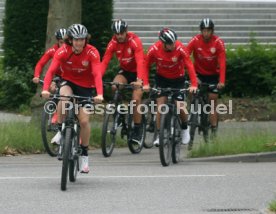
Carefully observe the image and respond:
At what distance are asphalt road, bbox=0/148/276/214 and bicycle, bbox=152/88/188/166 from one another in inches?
6.2

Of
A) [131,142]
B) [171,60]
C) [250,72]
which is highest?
[171,60]

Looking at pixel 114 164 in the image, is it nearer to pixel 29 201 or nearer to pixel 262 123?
pixel 29 201

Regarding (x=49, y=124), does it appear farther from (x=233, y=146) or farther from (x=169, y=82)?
(x=233, y=146)

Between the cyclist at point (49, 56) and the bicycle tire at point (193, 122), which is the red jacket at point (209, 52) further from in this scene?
the cyclist at point (49, 56)

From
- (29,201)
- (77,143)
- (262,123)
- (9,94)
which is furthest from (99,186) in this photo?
(9,94)

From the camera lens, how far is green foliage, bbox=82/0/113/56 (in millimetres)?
23641

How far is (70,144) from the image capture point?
12.4m

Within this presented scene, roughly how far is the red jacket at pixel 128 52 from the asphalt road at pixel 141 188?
161 cm

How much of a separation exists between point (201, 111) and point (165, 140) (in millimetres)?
2773

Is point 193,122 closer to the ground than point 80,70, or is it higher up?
closer to the ground

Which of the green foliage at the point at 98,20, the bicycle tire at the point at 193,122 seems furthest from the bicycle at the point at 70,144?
the green foliage at the point at 98,20

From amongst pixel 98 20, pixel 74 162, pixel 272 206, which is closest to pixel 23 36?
pixel 98 20

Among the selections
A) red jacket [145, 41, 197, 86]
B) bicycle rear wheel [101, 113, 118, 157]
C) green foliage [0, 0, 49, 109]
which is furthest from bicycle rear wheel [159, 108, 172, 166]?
green foliage [0, 0, 49, 109]

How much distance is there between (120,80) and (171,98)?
1.48m
